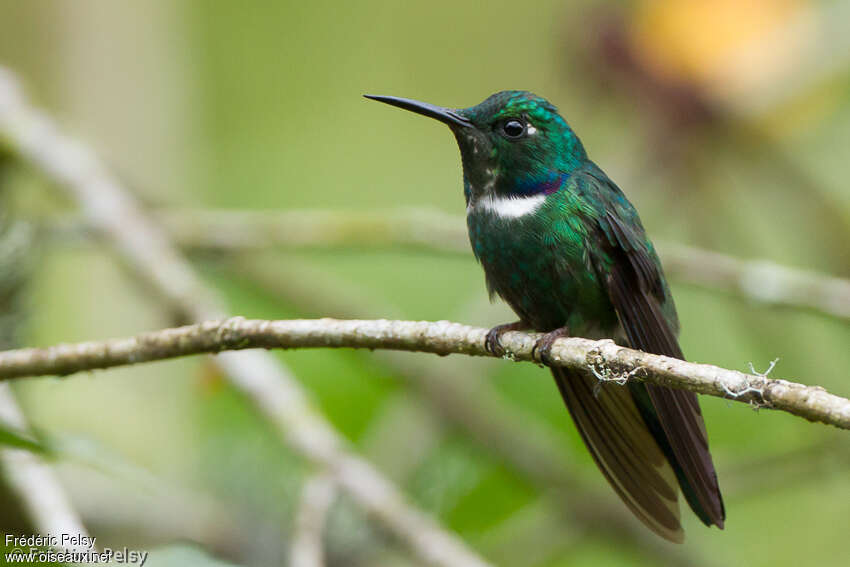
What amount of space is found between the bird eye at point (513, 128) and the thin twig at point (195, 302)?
0.95 metres

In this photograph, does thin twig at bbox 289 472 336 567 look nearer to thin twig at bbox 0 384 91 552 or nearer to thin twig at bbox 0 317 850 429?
thin twig at bbox 0 384 91 552

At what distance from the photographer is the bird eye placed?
258 cm

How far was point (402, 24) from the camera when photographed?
7.81m

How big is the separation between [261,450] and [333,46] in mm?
4269

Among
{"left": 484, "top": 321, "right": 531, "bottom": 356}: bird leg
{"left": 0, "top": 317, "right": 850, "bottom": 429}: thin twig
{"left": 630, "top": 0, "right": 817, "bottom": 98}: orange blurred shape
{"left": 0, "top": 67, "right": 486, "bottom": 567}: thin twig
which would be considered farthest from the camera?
{"left": 630, "top": 0, "right": 817, "bottom": 98}: orange blurred shape

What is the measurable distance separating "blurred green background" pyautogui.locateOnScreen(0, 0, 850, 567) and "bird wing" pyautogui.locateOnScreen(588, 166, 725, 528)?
0.84 m

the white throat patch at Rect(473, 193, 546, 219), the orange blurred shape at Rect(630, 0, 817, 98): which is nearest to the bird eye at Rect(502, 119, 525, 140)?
the white throat patch at Rect(473, 193, 546, 219)

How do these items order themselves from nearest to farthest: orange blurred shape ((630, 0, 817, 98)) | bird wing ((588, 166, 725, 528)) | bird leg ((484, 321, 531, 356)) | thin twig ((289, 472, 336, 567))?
bird leg ((484, 321, 531, 356)), bird wing ((588, 166, 725, 528)), thin twig ((289, 472, 336, 567)), orange blurred shape ((630, 0, 817, 98))

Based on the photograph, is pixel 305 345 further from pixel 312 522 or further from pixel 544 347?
pixel 312 522

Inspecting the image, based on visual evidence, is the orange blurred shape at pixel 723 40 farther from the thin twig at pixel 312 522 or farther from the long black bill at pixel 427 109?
the thin twig at pixel 312 522

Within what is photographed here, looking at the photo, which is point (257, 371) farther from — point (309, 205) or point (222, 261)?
point (309, 205)

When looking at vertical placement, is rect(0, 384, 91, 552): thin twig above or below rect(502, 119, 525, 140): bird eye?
below

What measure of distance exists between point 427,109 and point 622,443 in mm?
919

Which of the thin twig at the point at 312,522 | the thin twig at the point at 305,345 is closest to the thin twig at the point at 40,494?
the thin twig at the point at 305,345
